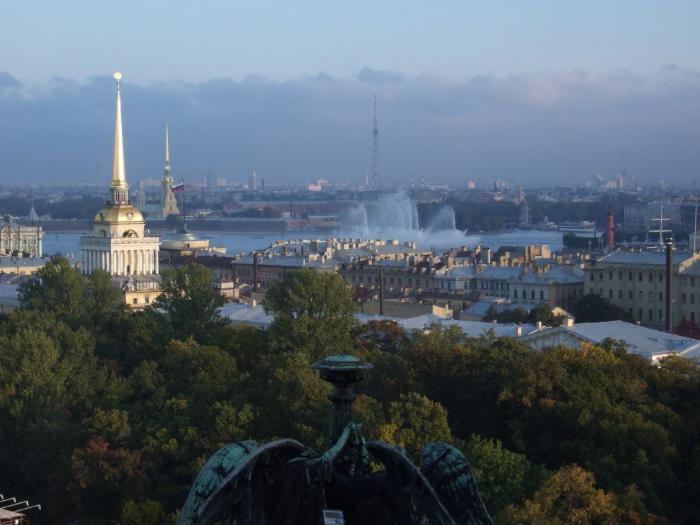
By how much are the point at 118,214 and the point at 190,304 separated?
862 inches

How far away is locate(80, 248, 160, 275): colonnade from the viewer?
50844 millimetres

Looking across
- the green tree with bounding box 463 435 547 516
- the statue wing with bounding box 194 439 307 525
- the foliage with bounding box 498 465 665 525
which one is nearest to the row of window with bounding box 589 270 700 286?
the green tree with bounding box 463 435 547 516

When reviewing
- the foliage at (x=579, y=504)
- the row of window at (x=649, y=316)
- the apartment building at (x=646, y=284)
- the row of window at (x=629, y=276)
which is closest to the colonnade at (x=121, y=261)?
the apartment building at (x=646, y=284)

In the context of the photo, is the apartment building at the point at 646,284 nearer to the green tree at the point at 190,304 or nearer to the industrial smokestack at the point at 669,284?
the industrial smokestack at the point at 669,284

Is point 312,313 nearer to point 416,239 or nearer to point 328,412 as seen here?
point 328,412

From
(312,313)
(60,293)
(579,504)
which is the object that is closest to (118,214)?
(60,293)

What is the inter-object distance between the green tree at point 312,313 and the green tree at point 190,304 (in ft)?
5.91

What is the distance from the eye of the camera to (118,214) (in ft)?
170

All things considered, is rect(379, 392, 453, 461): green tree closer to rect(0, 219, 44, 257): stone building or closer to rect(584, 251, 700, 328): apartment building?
rect(584, 251, 700, 328): apartment building

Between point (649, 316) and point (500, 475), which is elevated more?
point (500, 475)

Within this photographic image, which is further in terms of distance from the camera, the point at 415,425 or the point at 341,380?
the point at 415,425

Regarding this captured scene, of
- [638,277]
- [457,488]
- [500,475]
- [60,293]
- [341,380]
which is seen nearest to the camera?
[341,380]

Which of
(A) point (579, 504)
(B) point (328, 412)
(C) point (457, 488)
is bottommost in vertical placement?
(A) point (579, 504)

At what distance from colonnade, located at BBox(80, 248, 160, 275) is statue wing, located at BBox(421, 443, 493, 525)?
44.6 m
